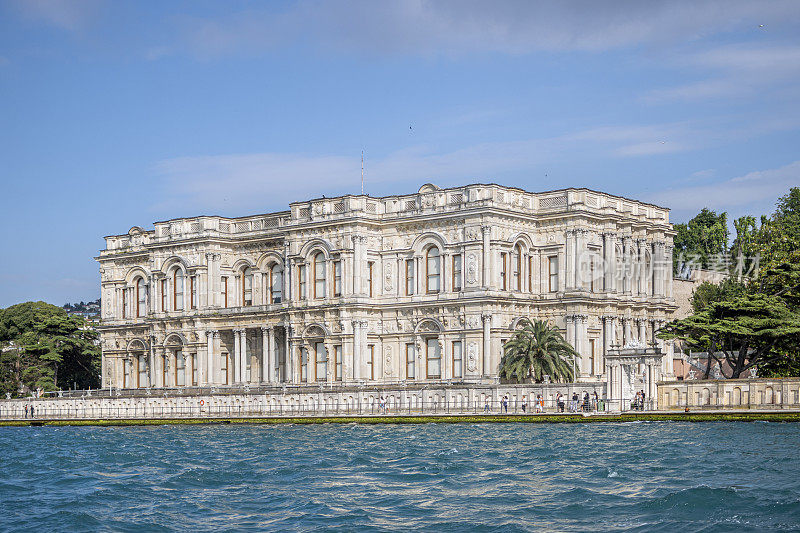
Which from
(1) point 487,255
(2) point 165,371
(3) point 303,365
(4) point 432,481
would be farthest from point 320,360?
(4) point 432,481

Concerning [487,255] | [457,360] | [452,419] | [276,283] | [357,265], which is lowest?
[452,419]

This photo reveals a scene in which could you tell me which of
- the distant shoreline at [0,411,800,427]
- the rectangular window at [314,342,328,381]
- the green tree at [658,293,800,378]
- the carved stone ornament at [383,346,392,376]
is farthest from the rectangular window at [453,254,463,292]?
the green tree at [658,293,800,378]

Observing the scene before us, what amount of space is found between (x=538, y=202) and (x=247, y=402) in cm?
1663

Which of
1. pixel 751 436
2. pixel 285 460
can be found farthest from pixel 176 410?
pixel 751 436

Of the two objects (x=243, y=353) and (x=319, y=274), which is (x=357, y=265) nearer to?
(x=319, y=274)

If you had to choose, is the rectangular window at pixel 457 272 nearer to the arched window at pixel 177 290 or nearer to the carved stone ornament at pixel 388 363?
the carved stone ornament at pixel 388 363

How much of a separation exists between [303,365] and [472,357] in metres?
9.76

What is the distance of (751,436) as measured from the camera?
3362 centimetres

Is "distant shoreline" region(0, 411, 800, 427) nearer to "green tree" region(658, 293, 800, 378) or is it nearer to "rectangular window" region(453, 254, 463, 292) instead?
"green tree" region(658, 293, 800, 378)

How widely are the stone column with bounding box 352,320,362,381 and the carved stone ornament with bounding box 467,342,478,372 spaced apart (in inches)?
225

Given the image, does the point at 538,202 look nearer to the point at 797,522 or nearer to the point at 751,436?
the point at 751,436

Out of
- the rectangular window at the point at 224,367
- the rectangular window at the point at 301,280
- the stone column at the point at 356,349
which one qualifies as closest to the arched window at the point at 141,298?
the rectangular window at the point at 224,367

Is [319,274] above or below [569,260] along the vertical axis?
below

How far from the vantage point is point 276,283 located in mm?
63688
